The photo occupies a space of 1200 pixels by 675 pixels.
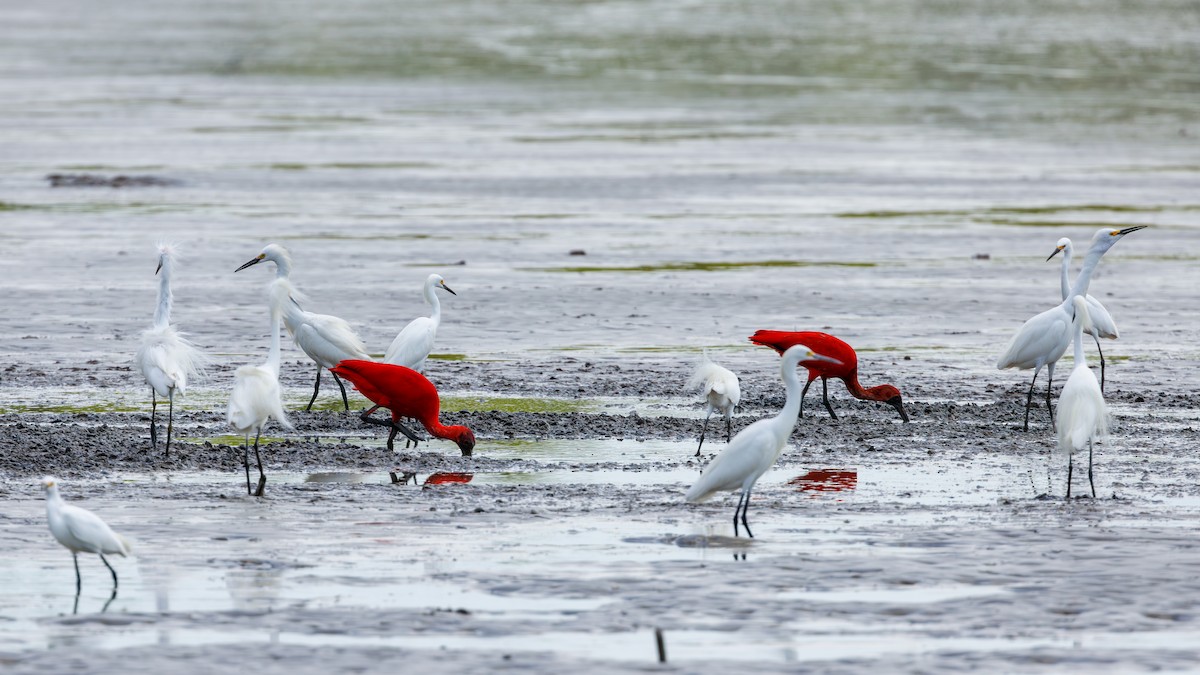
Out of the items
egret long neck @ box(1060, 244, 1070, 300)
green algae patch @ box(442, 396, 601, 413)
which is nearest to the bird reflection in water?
green algae patch @ box(442, 396, 601, 413)

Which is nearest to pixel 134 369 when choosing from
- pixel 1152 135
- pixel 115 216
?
pixel 115 216

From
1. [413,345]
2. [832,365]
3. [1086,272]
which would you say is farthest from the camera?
[413,345]

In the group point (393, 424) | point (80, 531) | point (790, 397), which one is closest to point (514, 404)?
point (393, 424)

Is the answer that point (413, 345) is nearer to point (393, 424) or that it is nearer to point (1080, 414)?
point (393, 424)

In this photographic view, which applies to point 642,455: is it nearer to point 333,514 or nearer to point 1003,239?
point 333,514

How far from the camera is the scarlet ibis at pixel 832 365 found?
1382 cm

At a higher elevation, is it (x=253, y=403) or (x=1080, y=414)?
(x=1080, y=414)

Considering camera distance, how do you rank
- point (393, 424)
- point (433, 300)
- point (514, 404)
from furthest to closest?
point (433, 300) → point (514, 404) → point (393, 424)

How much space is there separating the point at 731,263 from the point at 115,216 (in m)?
9.62

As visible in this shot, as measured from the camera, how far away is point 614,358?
Result: 16438 mm

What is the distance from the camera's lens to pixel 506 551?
1009 cm

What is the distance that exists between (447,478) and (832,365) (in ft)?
11.2

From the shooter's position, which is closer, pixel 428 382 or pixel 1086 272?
pixel 428 382

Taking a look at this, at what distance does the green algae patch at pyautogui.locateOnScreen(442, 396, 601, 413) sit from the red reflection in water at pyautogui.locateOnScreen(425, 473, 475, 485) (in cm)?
201
